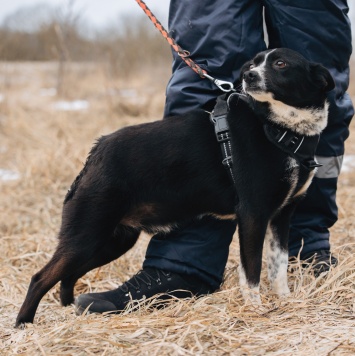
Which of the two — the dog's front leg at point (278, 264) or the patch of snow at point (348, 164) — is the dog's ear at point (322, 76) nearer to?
the dog's front leg at point (278, 264)

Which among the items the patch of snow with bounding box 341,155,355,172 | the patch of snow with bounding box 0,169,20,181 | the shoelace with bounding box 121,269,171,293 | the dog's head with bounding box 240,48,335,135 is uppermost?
the dog's head with bounding box 240,48,335,135

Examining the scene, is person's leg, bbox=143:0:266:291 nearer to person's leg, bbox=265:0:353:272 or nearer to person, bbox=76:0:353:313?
person, bbox=76:0:353:313

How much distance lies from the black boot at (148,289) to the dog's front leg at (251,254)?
31cm

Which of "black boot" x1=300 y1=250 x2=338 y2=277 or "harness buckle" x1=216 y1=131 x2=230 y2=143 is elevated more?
"harness buckle" x1=216 y1=131 x2=230 y2=143

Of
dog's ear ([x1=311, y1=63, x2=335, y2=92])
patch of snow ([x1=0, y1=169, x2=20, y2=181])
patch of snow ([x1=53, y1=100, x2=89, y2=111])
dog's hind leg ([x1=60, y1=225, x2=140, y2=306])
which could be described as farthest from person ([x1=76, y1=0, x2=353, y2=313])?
patch of snow ([x1=53, y1=100, x2=89, y2=111])

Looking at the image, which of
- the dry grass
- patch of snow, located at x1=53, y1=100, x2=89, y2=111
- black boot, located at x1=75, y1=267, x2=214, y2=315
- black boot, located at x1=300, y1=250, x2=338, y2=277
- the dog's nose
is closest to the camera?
the dry grass

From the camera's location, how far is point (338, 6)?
8.39 feet

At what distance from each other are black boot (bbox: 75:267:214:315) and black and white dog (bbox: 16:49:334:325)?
18cm

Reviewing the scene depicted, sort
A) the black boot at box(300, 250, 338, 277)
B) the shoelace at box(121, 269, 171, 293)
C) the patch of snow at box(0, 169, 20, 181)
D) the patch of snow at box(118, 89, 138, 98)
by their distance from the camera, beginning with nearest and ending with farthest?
1. the shoelace at box(121, 269, 171, 293)
2. the black boot at box(300, 250, 338, 277)
3. the patch of snow at box(0, 169, 20, 181)
4. the patch of snow at box(118, 89, 138, 98)

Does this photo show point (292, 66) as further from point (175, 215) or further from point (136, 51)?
point (136, 51)

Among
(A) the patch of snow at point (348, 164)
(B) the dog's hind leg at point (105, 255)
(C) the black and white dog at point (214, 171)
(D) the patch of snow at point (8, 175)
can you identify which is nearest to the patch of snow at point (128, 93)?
(D) the patch of snow at point (8, 175)

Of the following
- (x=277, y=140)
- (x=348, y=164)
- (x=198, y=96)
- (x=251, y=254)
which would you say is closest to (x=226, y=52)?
(x=198, y=96)

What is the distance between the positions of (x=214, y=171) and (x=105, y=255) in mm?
655

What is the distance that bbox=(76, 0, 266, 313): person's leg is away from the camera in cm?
253
